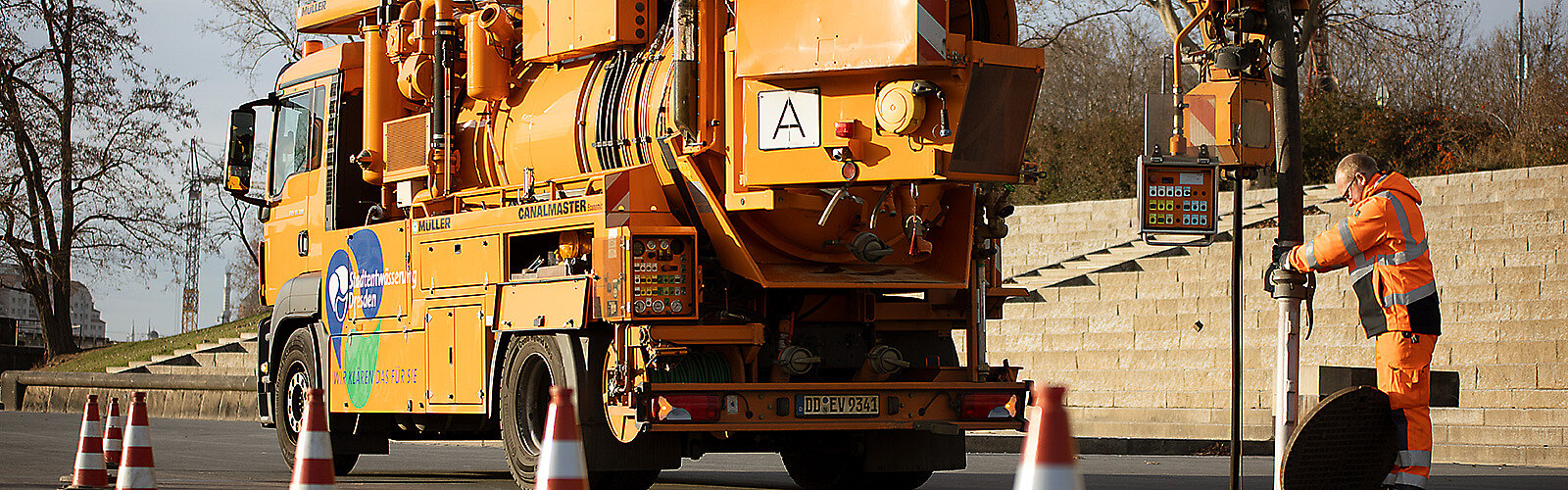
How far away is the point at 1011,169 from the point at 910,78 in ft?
2.58

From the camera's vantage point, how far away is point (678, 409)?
9062mm

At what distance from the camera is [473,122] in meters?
11.1

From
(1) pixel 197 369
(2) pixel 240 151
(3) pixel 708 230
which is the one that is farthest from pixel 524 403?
(1) pixel 197 369

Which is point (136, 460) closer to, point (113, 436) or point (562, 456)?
point (113, 436)

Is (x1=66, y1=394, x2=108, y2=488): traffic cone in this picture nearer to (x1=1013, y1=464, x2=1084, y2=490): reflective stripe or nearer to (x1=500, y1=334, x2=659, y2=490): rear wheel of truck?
(x1=500, y1=334, x2=659, y2=490): rear wheel of truck

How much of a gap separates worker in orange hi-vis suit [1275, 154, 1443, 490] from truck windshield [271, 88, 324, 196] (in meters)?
6.90

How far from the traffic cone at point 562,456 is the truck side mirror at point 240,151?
28.7 ft

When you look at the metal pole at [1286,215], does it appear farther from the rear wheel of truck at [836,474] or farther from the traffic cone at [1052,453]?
the traffic cone at [1052,453]

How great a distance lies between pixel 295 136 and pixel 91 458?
3.86m

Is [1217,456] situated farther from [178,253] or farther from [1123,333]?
[178,253]

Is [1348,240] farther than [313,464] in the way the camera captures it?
Yes

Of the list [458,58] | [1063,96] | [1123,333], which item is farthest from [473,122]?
[1063,96]

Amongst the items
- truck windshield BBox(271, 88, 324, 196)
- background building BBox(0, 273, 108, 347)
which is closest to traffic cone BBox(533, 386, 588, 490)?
truck windshield BBox(271, 88, 324, 196)

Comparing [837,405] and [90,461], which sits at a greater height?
[837,405]
